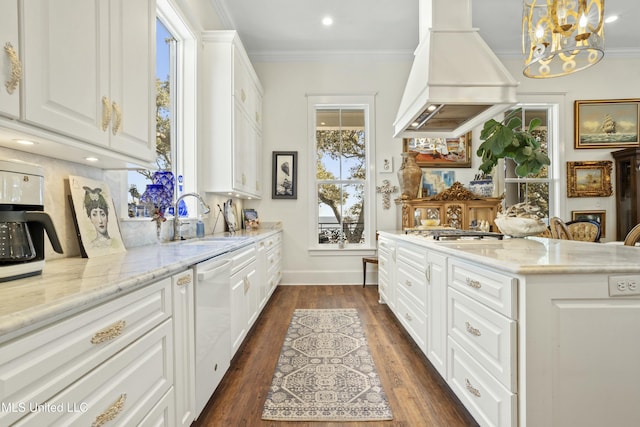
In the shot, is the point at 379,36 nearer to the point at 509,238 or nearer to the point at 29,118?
the point at 509,238

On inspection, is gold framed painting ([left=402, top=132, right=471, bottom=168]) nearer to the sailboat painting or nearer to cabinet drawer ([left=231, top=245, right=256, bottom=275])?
the sailboat painting

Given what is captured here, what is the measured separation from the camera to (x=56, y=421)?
0.72 m

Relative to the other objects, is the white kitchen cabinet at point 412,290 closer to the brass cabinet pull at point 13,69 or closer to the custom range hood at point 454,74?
the custom range hood at point 454,74

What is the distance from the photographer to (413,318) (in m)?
2.45

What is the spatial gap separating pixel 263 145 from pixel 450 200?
2.86 m

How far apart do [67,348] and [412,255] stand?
220 centimetres

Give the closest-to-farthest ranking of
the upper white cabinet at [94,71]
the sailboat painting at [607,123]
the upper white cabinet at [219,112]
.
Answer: the upper white cabinet at [94,71] → the upper white cabinet at [219,112] → the sailboat painting at [607,123]

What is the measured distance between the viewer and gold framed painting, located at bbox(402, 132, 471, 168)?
4.79m

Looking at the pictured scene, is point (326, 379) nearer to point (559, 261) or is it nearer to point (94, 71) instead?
point (559, 261)

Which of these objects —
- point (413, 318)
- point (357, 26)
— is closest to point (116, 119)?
point (413, 318)

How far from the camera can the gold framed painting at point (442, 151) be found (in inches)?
189

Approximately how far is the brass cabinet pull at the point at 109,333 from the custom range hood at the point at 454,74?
2213 mm

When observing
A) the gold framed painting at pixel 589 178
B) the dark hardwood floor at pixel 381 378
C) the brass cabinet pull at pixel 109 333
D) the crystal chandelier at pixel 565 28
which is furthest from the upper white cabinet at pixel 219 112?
the gold framed painting at pixel 589 178

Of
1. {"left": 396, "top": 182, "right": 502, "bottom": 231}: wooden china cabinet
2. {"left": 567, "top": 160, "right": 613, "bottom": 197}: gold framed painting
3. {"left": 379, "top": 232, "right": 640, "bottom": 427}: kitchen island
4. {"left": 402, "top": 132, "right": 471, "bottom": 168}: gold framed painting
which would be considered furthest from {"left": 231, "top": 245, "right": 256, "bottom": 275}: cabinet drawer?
{"left": 567, "top": 160, "right": 613, "bottom": 197}: gold framed painting
